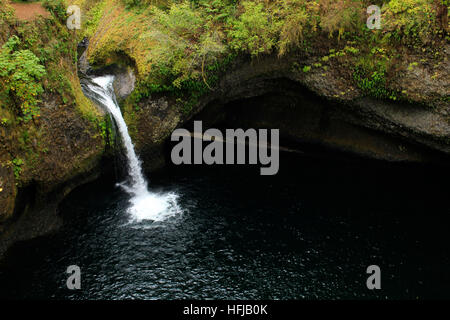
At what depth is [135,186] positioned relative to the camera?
15547mm

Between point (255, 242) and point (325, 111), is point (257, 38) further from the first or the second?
point (255, 242)

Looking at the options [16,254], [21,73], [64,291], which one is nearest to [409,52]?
[21,73]

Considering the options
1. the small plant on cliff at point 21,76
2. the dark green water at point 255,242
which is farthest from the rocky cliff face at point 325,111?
the small plant on cliff at point 21,76

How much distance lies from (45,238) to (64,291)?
288 centimetres

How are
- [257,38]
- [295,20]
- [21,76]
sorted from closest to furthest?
[21,76] → [295,20] → [257,38]

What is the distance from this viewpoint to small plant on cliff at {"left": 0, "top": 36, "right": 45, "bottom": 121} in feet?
35.7

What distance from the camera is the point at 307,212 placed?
14.1 metres

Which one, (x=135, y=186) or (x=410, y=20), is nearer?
(x=410, y=20)

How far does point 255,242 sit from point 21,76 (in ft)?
32.4

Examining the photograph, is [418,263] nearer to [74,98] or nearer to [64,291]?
[64,291]

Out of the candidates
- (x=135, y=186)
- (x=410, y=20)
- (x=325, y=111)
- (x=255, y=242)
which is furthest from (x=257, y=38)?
(x=255, y=242)

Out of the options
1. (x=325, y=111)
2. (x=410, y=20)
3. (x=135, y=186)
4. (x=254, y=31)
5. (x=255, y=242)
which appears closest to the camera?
(x=255, y=242)

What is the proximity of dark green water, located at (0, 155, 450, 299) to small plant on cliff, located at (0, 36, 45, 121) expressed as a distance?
434 centimetres
